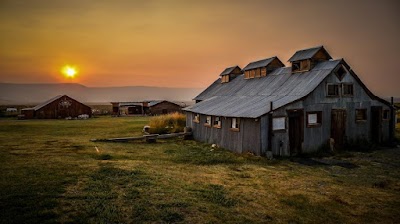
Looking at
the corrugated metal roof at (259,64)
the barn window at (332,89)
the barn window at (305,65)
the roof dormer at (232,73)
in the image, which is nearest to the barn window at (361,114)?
the barn window at (332,89)

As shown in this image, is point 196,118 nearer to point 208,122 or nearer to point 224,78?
point 208,122

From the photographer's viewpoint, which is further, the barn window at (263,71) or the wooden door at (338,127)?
the barn window at (263,71)

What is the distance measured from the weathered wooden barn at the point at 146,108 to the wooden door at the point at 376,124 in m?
51.6

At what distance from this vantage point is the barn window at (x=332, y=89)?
22.2 metres

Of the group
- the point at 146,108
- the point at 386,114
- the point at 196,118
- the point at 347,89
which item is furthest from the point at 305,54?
the point at 146,108

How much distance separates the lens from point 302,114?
67.6 feet

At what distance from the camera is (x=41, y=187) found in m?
10.8

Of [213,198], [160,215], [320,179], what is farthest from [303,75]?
[160,215]

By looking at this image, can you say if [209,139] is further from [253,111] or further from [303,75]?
[303,75]

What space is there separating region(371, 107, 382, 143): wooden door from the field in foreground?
6.08m

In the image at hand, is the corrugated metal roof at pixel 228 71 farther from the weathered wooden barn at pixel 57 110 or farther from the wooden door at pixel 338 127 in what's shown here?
the weathered wooden barn at pixel 57 110

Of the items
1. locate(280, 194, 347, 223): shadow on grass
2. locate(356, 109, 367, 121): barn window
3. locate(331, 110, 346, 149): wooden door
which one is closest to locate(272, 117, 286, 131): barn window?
locate(331, 110, 346, 149): wooden door

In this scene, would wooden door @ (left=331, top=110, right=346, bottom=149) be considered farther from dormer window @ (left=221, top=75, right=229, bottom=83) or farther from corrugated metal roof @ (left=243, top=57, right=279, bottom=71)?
dormer window @ (left=221, top=75, right=229, bottom=83)

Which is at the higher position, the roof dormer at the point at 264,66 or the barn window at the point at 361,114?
the roof dormer at the point at 264,66
